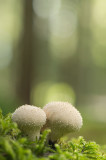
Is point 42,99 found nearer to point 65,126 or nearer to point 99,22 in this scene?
point 99,22

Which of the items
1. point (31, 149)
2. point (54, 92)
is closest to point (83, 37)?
point (54, 92)

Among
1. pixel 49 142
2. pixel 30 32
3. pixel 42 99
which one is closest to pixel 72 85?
Result: pixel 42 99

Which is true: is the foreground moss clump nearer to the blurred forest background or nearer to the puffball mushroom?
the puffball mushroom

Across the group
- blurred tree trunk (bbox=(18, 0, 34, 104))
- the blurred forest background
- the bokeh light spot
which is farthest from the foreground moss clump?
the bokeh light spot

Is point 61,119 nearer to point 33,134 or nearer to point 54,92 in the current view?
point 33,134

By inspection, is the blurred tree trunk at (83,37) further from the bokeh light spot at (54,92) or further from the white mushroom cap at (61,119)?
the white mushroom cap at (61,119)

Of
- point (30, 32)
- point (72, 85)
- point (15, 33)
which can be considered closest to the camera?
point (30, 32)

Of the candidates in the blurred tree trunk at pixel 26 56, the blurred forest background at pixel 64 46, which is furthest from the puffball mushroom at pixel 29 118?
the blurred forest background at pixel 64 46
